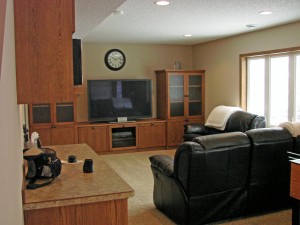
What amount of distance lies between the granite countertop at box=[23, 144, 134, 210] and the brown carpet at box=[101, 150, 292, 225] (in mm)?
1331

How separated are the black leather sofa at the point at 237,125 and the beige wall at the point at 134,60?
1489 mm

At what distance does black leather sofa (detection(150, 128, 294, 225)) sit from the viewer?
3248mm

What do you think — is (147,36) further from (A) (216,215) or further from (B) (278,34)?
(A) (216,215)

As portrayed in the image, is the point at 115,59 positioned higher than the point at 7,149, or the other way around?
the point at 115,59

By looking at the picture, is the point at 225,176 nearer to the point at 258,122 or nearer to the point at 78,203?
the point at 78,203

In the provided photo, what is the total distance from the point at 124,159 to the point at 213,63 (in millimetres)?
2882

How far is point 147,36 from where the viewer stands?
21.8 ft

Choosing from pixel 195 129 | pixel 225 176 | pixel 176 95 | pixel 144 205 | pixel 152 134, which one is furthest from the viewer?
pixel 176 95

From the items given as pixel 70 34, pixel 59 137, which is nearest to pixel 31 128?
pixel 59 137

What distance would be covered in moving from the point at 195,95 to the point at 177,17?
3.35 meters

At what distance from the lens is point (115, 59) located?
25.4 feet

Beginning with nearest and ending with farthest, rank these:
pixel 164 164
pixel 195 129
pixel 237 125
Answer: pixel 164 164
pixel 237 125
pixel 195 129

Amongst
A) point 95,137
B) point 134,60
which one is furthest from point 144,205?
point 134,60

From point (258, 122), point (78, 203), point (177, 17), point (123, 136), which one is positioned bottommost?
point (123, 136)
